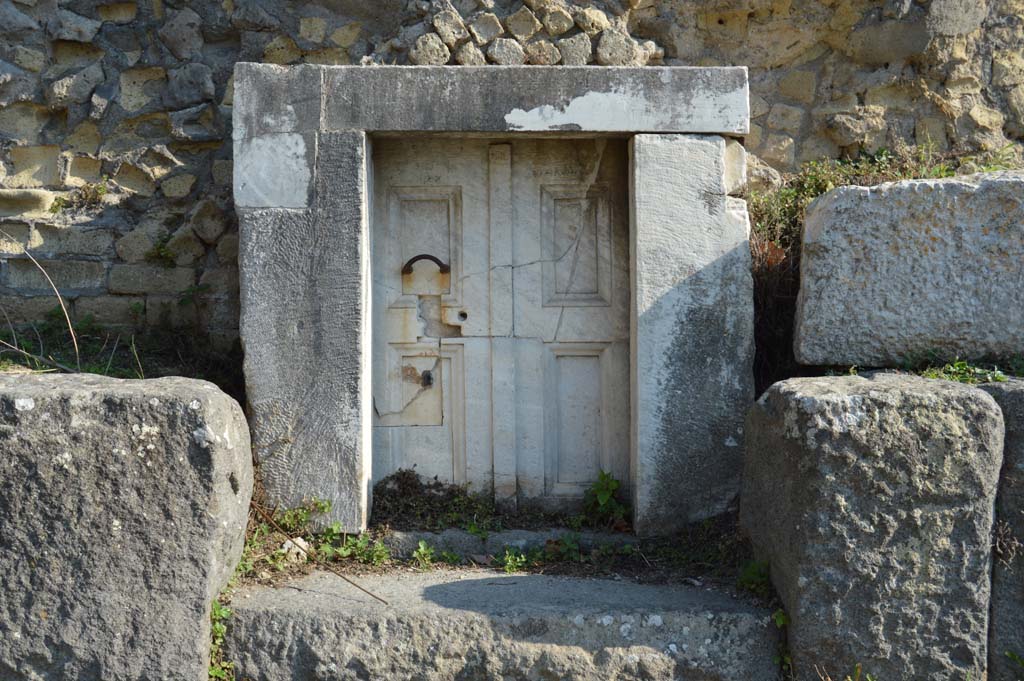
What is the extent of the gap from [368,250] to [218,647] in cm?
157

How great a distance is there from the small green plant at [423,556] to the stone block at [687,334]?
0.84 m

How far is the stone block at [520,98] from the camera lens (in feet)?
12.4

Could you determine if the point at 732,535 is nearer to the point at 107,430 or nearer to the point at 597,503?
the point at 597,503

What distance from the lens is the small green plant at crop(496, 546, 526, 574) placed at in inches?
141

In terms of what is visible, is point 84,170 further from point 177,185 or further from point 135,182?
point 177,185

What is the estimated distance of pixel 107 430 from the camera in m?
3.02

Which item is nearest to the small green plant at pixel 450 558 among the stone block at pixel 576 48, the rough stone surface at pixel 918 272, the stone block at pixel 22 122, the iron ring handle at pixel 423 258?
the iron ring handle at pixel 423 258

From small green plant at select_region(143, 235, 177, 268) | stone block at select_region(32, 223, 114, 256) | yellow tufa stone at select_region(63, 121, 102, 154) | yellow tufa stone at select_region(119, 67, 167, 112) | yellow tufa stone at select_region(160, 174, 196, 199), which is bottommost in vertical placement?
small green plant at select_region(143, 235, 177, 268)

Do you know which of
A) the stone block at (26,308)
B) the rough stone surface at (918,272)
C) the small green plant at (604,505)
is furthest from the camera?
the stone block at (26,308)

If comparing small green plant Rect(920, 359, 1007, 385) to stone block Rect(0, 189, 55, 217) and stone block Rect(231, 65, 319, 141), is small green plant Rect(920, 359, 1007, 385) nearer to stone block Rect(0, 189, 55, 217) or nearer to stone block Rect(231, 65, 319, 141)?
stone block Rect(231, 65, 319, 141)

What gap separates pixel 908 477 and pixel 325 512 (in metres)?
2.09

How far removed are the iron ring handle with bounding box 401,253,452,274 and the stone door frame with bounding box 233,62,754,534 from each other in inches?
10.4

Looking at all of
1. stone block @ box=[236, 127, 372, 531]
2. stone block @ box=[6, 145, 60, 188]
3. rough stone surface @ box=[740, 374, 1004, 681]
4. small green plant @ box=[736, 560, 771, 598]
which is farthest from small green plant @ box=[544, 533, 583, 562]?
stone block @ box=[6, 145, 60, 188]

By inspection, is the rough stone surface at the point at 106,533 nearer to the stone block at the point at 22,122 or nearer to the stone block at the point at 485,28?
the stone block at the point at 22,122
